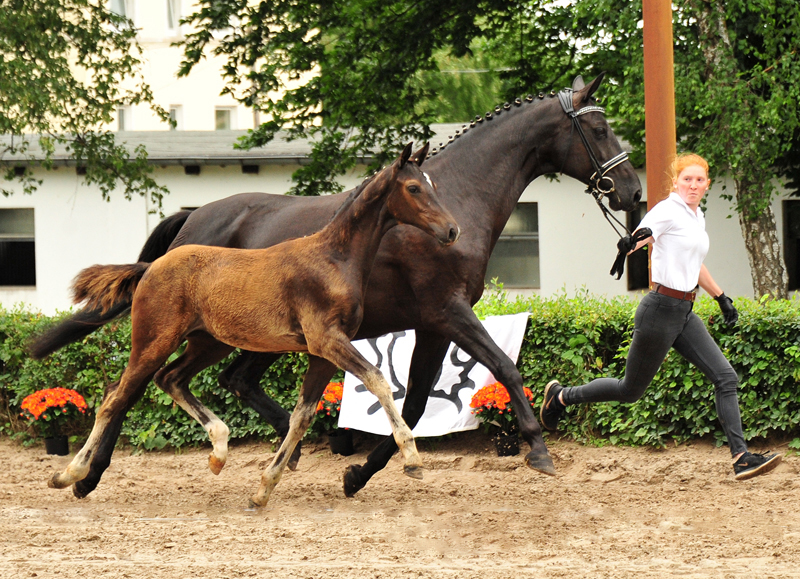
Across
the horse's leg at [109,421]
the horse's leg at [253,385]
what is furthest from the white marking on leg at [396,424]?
the horse's leg at [253,385]

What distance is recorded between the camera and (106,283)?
558 cm

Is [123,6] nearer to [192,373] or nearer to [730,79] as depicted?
[730,79]

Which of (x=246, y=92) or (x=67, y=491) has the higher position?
(x=246, y=92)

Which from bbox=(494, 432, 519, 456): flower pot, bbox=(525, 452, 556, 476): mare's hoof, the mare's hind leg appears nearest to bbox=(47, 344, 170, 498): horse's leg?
the mare's hind leg

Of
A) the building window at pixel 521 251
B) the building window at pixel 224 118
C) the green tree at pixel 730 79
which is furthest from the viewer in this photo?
the building window at pixel 224 118

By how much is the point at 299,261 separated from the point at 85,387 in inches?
159

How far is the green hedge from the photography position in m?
6.61

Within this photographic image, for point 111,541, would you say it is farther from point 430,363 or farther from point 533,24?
point 533,24

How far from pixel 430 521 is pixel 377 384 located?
991 mm

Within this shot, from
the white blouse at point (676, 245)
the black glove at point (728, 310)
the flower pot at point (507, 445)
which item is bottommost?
the flower pot at point (507, 445)

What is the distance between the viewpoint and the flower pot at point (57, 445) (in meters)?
7.92

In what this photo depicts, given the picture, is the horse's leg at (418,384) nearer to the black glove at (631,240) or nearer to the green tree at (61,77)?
the black glove at (631,240)

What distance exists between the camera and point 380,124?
12.5 m

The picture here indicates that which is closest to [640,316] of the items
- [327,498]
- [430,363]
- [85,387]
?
[430,363]
